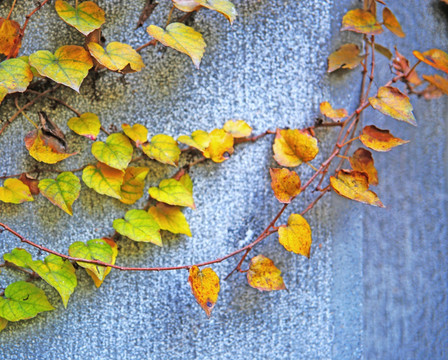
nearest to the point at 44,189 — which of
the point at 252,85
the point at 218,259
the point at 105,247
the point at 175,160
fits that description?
the point at 105,247

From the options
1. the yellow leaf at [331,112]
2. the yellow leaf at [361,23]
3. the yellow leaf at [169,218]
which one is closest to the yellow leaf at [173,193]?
the yellow leaf at [169,218]

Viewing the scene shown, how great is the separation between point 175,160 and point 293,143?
0.26 metres

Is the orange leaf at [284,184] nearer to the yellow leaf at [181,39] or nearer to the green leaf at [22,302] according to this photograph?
the yellow leaf at [181,39]

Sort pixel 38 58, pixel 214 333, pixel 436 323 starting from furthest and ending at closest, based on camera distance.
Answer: pixel 436 323
pixel 214 333
pixel 38 58

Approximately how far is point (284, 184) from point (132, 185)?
0.32 m

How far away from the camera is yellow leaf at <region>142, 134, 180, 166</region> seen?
88 cm

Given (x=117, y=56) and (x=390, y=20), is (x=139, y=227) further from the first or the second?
(x=390, y=20)

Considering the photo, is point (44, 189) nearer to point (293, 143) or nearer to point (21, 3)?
point (21, 3)

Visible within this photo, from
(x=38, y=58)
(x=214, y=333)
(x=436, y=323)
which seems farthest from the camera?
(x=436, y=323)

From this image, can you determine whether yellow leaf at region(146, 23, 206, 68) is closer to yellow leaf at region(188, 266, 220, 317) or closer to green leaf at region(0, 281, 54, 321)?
yellow leaf at region(188, 266, 220, 317)

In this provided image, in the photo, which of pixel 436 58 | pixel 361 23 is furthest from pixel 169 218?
pixel 436 58

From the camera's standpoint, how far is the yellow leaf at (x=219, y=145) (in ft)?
2.95

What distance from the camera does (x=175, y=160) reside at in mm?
885

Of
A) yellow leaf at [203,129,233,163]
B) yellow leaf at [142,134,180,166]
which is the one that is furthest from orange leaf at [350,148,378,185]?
yellow leaf at [142,134,180,166]
